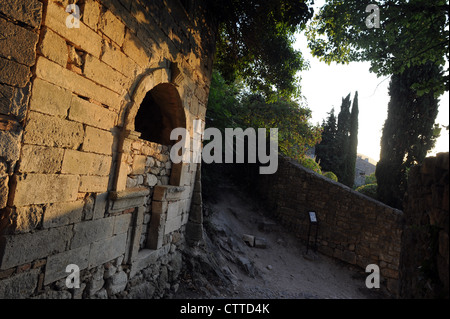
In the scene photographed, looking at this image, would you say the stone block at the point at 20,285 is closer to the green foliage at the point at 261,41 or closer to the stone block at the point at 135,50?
the stone block at the point at 135,50

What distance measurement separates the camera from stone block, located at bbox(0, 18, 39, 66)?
6.21 feet

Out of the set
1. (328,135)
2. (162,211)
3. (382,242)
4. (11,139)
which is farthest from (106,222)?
(328,135)

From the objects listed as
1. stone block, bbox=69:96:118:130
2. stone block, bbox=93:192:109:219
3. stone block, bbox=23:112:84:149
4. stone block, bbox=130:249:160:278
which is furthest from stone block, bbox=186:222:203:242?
stone block, bbox=23:112:84:149

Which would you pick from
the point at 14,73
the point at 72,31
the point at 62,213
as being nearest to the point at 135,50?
the point at 72,31

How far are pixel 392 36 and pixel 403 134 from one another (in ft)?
27.1

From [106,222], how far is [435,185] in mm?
3490

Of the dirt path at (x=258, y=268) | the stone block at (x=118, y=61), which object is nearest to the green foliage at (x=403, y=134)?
the dirt path at (x=258, y=268)

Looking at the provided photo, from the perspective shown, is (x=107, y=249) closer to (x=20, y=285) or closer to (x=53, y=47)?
(x=20, y=285)

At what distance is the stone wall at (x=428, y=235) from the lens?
1.61m

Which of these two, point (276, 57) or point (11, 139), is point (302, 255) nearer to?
point (276, 57)

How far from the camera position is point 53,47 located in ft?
7.35

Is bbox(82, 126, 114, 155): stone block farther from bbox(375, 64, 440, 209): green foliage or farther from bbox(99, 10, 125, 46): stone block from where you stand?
bbox(375, 64, 440, 209): green foliage

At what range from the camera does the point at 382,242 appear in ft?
23.6

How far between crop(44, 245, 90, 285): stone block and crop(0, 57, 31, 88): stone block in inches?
67.2
